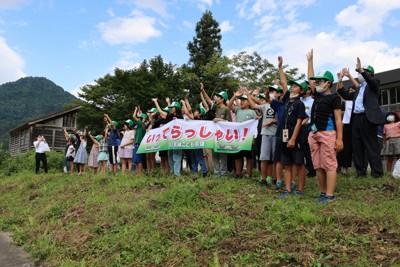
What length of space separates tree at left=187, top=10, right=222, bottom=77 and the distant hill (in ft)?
102

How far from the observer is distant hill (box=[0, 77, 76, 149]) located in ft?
225

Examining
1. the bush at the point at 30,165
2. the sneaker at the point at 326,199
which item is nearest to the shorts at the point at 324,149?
the sneaker at the point at 326,199

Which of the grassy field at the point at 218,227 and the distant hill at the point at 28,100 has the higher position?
the distant hill at the point at 28,100

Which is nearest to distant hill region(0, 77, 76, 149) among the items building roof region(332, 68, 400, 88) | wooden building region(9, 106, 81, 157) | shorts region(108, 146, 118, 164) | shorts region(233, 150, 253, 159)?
wooden building region(9, 106, 81, 157)

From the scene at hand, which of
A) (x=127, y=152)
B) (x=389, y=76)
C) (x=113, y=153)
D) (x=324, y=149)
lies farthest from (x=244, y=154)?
(x=389, y=76)

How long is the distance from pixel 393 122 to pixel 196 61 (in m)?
32.9

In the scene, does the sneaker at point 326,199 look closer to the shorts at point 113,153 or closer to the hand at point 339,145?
the hand at point 339,145

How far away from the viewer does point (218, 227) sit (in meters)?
4.45

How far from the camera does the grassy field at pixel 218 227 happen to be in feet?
12.1

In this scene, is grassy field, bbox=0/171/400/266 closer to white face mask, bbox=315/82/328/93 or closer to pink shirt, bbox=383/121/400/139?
white face mask, bbox=315/82/328/93

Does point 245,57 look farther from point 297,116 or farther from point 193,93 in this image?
point 297,116

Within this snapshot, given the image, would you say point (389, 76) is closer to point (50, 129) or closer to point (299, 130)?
point (299, 130)

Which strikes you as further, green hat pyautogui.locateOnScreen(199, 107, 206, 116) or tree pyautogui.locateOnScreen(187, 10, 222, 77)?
tree pyautogui.locateOnScreen(187, 10, 222, 77)

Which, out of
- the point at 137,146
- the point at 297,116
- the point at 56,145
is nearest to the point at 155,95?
the point at 56,145
